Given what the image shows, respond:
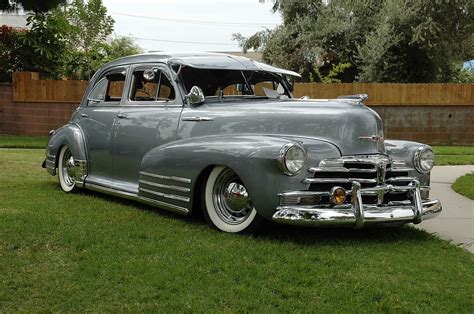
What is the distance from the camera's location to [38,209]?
21.8 feet

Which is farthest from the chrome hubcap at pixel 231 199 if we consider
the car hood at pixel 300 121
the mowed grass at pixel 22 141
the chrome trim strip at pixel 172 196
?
the mowed grass at pixel 22 141

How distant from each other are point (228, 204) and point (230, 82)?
5.52 ft

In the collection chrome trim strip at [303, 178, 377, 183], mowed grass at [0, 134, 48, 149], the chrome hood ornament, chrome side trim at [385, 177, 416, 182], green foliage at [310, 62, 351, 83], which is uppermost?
green foliage at [310, 62, 351, 83]

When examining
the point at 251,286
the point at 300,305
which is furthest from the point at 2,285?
the point at 300,305

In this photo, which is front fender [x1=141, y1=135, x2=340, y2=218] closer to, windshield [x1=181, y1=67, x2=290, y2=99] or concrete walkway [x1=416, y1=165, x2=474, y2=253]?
windshield [x1=181, y1=67, x2=290, y2=99]

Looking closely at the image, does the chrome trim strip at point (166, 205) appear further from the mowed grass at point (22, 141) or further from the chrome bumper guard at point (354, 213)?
the mowed grass at point (22, 141)

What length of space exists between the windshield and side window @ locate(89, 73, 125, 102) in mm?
1259

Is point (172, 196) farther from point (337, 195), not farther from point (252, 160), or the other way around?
point (337, 195)

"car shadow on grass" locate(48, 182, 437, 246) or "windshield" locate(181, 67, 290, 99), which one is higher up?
"windshield" locate(181, 67, 290, 99)

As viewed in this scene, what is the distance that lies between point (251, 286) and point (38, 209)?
3260 mm

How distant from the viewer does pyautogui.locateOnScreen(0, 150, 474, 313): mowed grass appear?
13.1ft

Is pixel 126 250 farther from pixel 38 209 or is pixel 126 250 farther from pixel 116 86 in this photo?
pixel 116 86

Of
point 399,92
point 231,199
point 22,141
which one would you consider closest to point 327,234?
point 231,199

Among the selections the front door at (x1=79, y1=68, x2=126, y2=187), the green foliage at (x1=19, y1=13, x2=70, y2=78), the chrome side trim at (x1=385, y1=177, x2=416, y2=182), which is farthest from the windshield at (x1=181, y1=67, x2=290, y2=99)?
the green foliage at (x1=19, y1=13, x2=70, y2=78)
